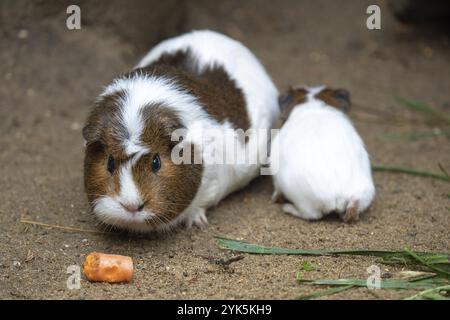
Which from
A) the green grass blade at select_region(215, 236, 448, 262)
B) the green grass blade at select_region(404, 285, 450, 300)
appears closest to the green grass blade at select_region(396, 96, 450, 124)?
the green grass blade at select_region(215, 236, 448, 262)

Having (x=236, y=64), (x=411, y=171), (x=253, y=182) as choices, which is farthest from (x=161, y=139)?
(x=411, y=171)

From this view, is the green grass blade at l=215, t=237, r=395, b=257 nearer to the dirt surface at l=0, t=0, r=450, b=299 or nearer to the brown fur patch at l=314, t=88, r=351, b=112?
the dirt surface at l=0, t=0, r=450, b=299

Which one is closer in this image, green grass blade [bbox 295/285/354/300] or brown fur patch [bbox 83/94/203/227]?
green grass blade [bbox 295/285/354/300]

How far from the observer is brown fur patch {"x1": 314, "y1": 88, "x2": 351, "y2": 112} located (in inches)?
205

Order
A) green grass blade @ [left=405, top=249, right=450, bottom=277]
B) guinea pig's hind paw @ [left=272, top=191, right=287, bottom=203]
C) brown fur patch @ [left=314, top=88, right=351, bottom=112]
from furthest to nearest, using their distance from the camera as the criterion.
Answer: brown fur patch @ [left=314, top=88, right=351, bottom=112], guinea pig's hind paw @ [left=272, top=191, right=287, bottom=203], green grass blade @ [left=405, top=249, right=450, bottom=277]

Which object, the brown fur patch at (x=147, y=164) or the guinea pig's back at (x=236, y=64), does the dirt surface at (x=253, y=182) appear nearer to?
the brown fur patch at (x=147, y=164)

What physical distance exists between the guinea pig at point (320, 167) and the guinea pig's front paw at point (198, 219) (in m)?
0.62

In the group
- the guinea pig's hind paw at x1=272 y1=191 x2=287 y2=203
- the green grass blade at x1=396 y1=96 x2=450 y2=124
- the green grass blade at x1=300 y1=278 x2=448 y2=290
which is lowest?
the green grass blade at x1=300 y1=278 x2=448 y2=290

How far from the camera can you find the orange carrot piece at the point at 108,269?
3.71m

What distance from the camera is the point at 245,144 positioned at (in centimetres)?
495

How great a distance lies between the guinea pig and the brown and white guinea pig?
0.33m

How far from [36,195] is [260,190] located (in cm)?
175

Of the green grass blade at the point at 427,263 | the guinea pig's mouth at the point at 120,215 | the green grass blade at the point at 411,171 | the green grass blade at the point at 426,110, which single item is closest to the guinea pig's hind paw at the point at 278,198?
the green grass blade at the point at 411,171

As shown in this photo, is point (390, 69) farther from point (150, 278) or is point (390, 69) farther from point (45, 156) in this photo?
point (150, 278)
